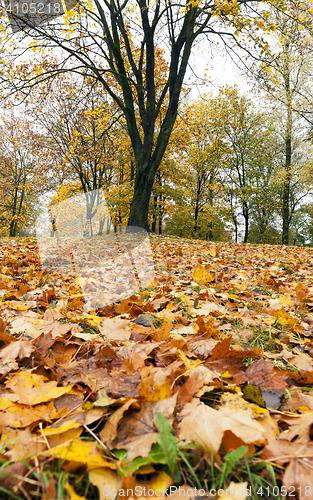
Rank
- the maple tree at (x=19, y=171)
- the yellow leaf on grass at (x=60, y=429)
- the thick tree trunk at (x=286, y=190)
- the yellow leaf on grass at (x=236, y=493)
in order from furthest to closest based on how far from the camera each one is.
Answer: the maple tree at (x=19, y=171) → the thick tree trunk at (x=286, y=190) → the yellow leaf on grass at (x=60, y=429) → the yellow leaf on grass at (x=236, y=493)

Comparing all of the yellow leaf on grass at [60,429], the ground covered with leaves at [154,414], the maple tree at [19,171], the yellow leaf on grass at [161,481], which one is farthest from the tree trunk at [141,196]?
the maple tree at [19,171]

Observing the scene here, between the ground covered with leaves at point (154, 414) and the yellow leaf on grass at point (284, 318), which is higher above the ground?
the yellow leaf on grass at point (284, 318)

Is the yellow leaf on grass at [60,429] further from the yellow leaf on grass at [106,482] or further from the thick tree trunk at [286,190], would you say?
the thick tree trunk at [286,190]

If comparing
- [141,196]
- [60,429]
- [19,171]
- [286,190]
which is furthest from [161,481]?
[19,171]

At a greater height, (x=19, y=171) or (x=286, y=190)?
(x=19, y=171)

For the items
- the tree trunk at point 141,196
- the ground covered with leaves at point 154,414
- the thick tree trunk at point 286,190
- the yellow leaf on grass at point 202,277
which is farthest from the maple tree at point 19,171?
the ground covered with leaves at point 154,414

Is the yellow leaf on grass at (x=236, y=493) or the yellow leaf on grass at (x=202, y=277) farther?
the yellow leaf on grass at (x=202, y=277)

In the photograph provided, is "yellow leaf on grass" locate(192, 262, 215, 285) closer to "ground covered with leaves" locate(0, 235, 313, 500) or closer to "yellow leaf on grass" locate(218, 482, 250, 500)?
"ground covered with leaves" locate(0, 235, 313, 500)

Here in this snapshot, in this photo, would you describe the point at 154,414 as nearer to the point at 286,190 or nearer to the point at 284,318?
the point at 284,318

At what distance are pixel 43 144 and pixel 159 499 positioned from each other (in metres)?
17.9

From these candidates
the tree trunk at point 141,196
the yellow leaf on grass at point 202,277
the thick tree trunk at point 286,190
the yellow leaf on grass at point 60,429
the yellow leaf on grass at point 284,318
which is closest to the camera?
the yellow leaf on grass at point 60,429

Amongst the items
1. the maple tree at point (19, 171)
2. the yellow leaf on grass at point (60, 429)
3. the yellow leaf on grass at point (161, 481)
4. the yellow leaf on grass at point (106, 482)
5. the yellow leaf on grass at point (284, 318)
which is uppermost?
the maple tree at point (19, 171)

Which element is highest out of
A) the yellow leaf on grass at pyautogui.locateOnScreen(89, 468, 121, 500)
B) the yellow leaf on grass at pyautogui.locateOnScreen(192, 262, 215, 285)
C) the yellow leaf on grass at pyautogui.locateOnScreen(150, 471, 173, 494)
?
the yellow leaf on grass at pyautogui.locateOnScreen(192, 262, 215, 285)

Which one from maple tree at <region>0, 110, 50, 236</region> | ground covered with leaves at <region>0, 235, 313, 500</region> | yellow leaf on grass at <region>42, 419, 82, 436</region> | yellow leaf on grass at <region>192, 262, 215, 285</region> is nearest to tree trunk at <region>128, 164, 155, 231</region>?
yellow leaf on grass at <region>192, 262, 215, 285</region>
